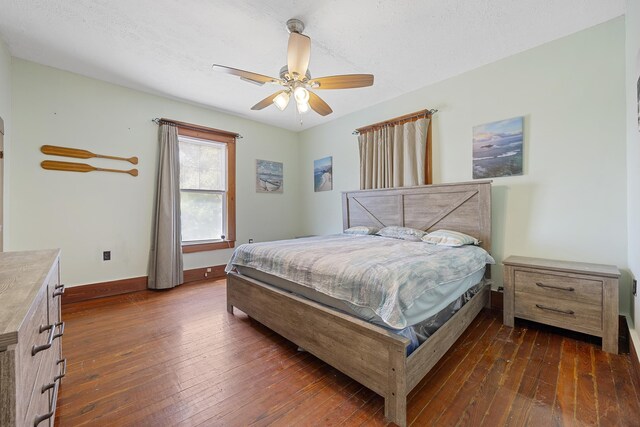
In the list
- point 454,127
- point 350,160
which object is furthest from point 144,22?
point 454,127

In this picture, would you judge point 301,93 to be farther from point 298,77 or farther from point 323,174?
point 323,174

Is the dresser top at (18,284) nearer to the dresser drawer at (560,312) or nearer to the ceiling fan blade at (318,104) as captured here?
the ceiling fan blade at (318,104)

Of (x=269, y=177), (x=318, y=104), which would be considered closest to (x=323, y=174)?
(x=269, y=177)

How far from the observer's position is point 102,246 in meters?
3.29

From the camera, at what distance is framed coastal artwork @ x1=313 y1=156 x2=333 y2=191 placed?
185 inches

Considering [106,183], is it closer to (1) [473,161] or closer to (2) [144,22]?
(2) [144,22]

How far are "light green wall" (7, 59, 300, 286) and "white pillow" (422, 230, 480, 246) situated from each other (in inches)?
133

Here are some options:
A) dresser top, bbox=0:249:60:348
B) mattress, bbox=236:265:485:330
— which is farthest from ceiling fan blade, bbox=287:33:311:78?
dresser top, bbox=0:249:60:348

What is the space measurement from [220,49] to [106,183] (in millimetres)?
2277

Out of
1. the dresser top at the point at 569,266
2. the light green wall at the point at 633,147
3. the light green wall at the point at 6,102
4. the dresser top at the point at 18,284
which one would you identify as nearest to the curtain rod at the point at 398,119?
the light green wall at the point at 633,147

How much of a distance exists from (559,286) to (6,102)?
544cm

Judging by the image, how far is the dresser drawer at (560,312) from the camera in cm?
197

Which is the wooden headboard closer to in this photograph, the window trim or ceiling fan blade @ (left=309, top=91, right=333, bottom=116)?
ceiling fan blade @ (left=309, top=91, right=333, bottom=116)

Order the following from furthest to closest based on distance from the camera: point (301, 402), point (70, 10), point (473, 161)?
point (473, 161) < point (70, 10) < point (301, 402)
